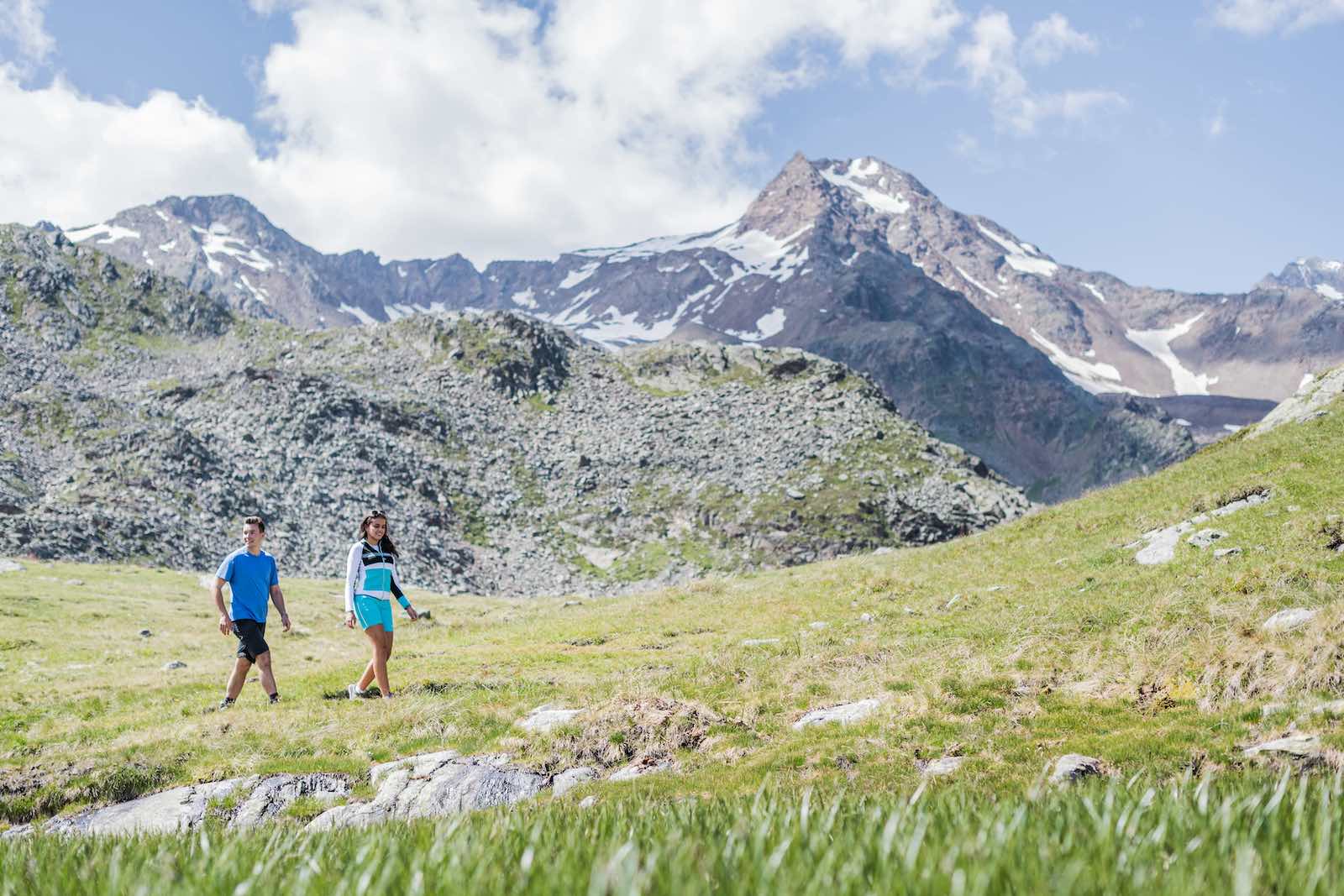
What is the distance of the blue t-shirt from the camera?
17.2 m

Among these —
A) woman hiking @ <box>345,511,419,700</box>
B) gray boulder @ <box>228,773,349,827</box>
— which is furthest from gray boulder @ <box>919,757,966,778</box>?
woman hiking @ <box>345,511,419,700</box>

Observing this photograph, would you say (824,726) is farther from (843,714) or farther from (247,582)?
(247,582)

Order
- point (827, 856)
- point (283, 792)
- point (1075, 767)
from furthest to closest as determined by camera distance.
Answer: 1. point (283, 792)
2. point (1075, 767)
3. point (827, 856)

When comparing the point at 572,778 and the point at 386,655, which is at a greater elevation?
the point at 386,655

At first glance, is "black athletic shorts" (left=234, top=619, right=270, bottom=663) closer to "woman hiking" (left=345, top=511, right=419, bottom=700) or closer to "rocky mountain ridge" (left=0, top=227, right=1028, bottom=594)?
"woman hiking" (left=345, top=511, right=419, bottom=700)

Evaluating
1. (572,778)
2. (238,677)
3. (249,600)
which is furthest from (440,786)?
(238,677)

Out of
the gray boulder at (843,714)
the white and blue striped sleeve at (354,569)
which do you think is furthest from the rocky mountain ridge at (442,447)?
the gray boulder at (843,714)

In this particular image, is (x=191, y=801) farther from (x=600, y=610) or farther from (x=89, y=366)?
(x=89, y=366)

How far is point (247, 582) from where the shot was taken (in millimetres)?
17344

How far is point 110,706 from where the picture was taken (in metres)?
19.3

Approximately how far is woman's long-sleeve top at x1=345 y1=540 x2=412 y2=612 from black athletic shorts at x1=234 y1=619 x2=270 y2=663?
6.89 ft

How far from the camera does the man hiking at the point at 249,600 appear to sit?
17.2 metres

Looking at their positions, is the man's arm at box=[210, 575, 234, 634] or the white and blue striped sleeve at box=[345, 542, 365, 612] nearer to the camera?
the man's arm at box=[210, 575, 234, 634]

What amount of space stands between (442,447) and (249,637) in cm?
10568
